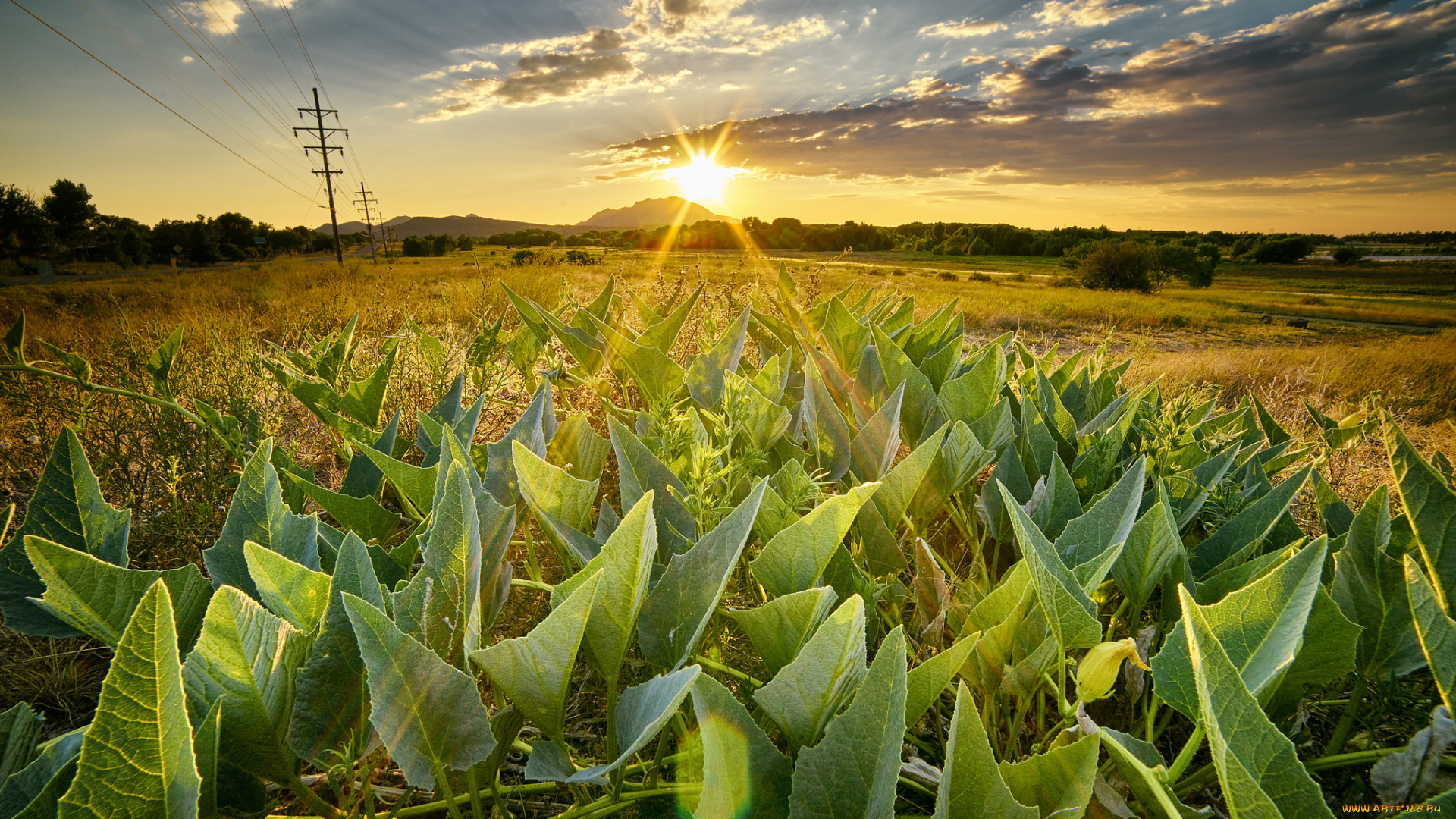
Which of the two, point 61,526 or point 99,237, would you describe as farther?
point 99,237

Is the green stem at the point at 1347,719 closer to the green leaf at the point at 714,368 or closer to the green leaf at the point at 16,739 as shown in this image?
the green leaf at the point at 714,368

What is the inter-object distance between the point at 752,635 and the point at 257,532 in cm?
60

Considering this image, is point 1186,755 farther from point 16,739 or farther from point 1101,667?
point 16,739

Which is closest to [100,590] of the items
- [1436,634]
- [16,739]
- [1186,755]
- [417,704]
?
[16,739]

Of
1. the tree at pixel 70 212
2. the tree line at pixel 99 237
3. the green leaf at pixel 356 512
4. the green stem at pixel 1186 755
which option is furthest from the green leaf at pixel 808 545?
the tree at pixel 70 212

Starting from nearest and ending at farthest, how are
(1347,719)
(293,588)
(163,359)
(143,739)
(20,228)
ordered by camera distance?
1. (143,739)
2. (293,588)
3. (1347,719)
4. (163,359)
5. (20,228)

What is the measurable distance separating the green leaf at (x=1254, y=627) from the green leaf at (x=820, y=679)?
27cm

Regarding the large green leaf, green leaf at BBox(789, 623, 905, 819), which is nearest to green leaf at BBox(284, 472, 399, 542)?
green leaf at BBox(789, 623, 905, 819)

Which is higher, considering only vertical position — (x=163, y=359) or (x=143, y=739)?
(x=163, y=359)

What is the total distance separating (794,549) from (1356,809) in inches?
23.0

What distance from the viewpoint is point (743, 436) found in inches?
43.9

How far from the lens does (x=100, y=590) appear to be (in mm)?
599

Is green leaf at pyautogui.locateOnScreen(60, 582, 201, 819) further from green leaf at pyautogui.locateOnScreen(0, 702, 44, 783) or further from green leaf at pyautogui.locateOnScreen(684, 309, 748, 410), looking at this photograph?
green leaf at pyautogui.locateOnScreen(684, 309, 748, 410)

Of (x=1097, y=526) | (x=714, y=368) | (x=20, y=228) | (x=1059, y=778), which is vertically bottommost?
(x=1059, y=778)
